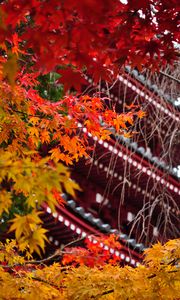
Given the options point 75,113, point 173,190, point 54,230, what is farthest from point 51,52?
point 173,190

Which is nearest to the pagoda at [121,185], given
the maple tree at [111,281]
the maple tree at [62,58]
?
the maple tree at [62,58]

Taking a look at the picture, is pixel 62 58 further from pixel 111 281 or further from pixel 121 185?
pixel 121 185

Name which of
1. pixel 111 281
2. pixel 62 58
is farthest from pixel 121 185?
pixel 62 58

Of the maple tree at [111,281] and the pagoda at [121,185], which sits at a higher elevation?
the maple tree at [111,281]

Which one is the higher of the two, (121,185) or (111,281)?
(111,281)

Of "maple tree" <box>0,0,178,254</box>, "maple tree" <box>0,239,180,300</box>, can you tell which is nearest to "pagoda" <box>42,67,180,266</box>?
"maple tree" <box>0,0,178,254</box>

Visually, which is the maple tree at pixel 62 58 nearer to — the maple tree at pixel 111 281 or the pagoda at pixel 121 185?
the maple tree at pixel 111 281

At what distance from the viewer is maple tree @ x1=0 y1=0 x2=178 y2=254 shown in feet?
9.06

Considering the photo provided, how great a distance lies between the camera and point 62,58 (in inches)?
140

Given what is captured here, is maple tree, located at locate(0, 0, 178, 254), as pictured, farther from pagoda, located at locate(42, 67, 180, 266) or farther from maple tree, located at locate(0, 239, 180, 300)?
pagoda, located at locate(42, 67, 180, 266)

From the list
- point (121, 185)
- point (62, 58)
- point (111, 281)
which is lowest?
point (121, 185)

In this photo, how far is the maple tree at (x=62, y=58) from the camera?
2.76 meters

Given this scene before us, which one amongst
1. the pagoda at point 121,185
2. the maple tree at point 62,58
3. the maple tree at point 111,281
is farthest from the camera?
the pagoda at point 121,185

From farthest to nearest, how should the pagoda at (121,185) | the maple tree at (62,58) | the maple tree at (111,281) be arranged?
the pagoda at (121,185), the maple tree at (111,281), the maple tree at (62,58)
